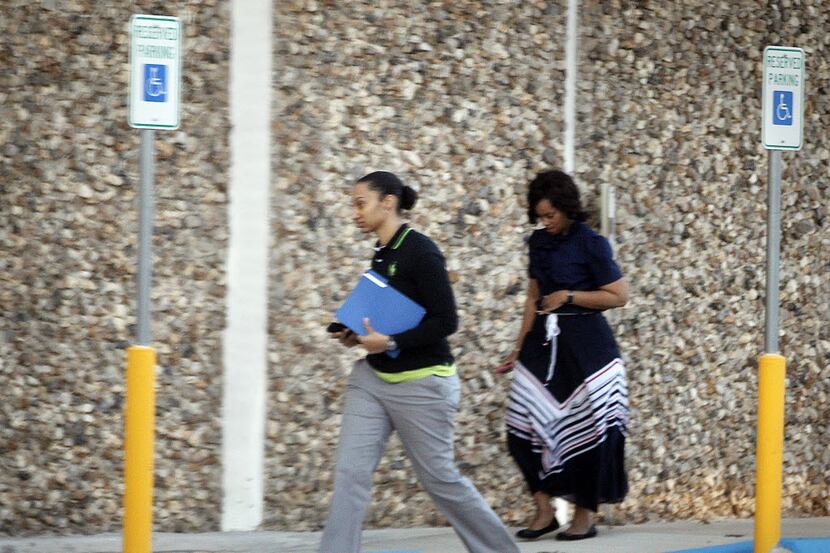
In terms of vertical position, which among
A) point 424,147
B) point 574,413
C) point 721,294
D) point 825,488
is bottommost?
point 825,488

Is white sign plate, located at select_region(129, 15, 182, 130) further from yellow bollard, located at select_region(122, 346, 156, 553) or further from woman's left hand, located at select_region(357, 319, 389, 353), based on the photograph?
woman's left hand, located at select_region(357, 319, 389, 353)

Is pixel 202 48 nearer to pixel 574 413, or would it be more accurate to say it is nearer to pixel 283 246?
pixel 283 246

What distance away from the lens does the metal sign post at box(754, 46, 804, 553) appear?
6.30 meters

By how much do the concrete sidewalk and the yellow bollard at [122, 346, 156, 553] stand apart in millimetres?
1161

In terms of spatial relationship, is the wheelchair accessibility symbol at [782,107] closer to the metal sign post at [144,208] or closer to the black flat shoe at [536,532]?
the black flat shoe at [536,532]

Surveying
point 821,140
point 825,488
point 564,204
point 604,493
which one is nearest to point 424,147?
point 564,204

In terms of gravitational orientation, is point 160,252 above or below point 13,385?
above

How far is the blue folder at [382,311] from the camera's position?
5.44 m

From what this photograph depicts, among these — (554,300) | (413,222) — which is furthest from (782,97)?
(413,222)

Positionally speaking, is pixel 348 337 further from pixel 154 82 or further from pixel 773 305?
pixel 773 305

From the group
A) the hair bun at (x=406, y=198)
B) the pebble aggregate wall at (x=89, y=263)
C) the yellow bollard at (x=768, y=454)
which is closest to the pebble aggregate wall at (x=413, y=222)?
the pebble aggregate wall at (x=89, y=263)

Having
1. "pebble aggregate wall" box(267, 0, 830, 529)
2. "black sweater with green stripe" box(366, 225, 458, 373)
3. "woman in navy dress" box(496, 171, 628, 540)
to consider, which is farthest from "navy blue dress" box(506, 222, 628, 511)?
"black sweater with green stripe" box(366, 225, 458, 373)

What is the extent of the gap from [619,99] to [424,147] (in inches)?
48.0

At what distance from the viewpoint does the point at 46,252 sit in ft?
21.7
